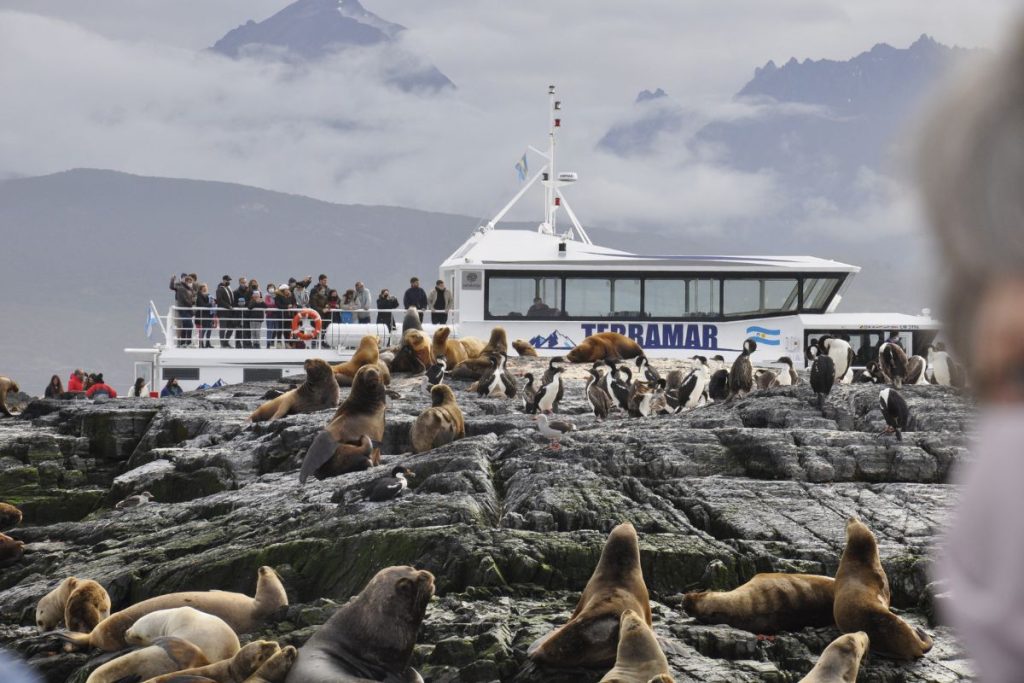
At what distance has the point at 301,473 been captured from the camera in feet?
34.1

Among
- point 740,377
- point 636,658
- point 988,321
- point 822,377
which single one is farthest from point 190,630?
point 740,377

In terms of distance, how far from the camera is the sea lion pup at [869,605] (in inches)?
237

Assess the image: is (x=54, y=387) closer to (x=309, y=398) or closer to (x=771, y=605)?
(x=309, y=398)

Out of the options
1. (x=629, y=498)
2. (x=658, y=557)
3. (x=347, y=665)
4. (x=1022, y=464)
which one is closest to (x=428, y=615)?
(x=347, y=665)

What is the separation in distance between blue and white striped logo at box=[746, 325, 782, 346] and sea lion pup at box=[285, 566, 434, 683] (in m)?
21.9

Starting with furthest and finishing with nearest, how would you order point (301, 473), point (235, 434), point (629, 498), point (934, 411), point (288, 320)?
point (288, 320) → point (235, 434) → point (934, 411) → point (301, 473) → point (629, 498)

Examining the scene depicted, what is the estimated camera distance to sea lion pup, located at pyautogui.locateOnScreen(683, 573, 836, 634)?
6344 mm

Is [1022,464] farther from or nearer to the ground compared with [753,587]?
farther from the ground

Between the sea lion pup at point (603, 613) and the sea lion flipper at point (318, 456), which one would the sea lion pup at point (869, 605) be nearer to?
the sea lion pup at point (603, 613)

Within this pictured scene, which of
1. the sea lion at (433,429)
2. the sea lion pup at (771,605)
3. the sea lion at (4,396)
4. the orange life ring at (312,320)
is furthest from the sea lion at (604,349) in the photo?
the sea lion pup at (771,605)

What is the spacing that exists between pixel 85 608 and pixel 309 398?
7857mm

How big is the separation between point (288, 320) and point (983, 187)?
83.9 feet

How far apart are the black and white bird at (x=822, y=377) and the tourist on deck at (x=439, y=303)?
1484 centimetres

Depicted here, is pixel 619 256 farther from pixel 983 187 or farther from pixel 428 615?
pixel 983 187
